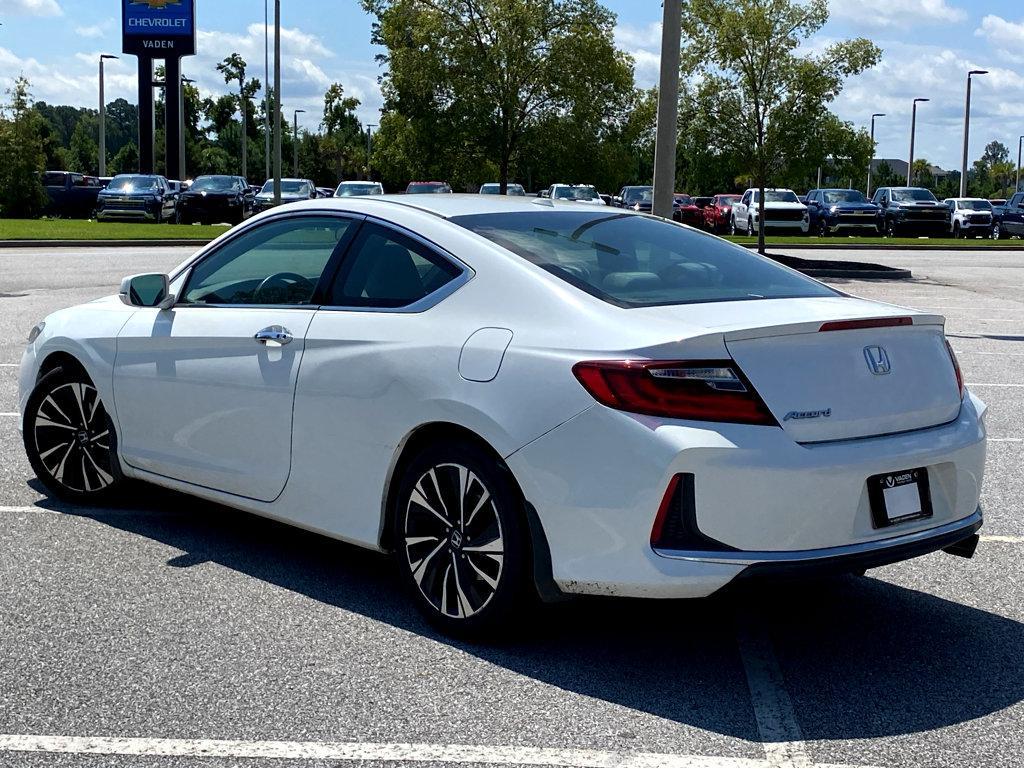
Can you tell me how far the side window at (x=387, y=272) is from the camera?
16.2 ft

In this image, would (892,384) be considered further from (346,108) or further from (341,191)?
(346,108)

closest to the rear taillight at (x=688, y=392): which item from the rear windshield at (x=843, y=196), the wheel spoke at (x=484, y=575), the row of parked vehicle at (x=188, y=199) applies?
the wheel spoke at (x=484, y=575)

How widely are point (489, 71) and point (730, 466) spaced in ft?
87.9

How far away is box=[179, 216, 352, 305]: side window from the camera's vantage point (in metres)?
5.44

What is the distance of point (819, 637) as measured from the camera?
4.76 meters

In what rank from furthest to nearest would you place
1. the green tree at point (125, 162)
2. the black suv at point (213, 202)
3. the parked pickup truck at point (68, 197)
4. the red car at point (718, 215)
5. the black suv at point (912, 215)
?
the green tree at point (125, 162) → the parked pickup truck at point (68, 197) → the red car at point (718, 215) → the black suv at point (912, 215) → the black suv at point (213, 202)

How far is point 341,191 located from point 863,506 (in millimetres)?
33188

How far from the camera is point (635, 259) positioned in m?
5.01

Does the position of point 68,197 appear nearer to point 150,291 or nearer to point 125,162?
point 150,291

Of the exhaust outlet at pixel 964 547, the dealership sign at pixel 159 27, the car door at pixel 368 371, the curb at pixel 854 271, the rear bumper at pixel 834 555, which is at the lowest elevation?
the curb at pixel 854 271

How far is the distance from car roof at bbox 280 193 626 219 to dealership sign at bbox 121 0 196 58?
63.9 metres

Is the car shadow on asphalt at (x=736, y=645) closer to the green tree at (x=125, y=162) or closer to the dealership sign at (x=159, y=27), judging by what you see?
the dealership sign at (x=159, y=27)

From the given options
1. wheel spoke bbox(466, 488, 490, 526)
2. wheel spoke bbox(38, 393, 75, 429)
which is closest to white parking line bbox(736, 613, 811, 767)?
wheel spoke bbox(466, 488, 490, 526)

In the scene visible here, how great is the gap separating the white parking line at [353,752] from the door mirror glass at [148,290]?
2565 millimetres
